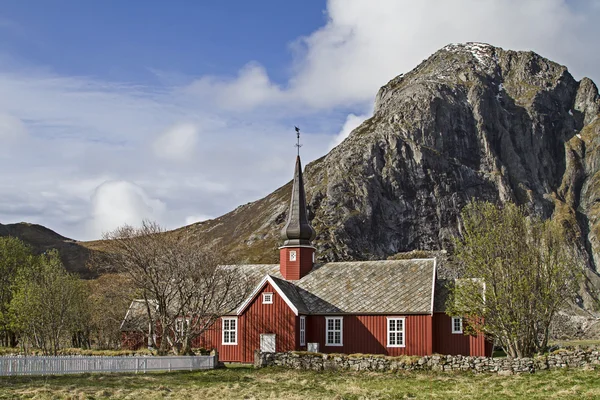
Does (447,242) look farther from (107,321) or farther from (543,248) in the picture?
(543,248)

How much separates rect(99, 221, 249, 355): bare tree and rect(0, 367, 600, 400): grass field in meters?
9.40

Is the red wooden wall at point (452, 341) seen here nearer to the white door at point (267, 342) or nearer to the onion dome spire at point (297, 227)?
the white door at point (267, 342)

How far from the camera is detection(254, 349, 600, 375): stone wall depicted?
31.4 m

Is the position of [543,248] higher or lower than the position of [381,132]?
lower

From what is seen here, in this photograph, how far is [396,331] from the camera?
145 ft

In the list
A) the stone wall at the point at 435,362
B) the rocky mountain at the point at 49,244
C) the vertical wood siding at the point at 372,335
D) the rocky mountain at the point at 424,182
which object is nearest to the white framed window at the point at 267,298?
the vertical wood siding at the point at 372,335

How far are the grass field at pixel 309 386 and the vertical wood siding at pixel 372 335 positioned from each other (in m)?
10.9

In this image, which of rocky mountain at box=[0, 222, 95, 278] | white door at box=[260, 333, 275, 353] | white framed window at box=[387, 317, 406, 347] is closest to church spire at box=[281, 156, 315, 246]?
white door at box=[260, 333, 275, 353]

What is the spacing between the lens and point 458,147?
179 meters

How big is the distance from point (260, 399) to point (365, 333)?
2289 cm

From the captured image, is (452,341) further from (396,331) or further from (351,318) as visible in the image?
(351,318)

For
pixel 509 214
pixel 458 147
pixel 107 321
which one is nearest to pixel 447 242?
pixel 458 147

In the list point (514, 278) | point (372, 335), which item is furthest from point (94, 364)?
point (514, 278)

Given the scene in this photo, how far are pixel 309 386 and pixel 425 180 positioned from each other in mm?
141757
